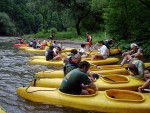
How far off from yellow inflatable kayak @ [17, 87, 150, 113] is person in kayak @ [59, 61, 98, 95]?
7.2 inches

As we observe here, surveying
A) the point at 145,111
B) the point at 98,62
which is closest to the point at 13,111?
the point at 145,111

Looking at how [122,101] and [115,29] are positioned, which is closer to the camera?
[122,101]

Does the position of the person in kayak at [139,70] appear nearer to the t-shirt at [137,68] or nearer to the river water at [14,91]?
the t-shirt at [137,68]

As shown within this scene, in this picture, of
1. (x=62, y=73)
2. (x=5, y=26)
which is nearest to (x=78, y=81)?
(x=62, y=73)

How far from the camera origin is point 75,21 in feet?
125

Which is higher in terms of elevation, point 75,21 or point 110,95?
point 75,21

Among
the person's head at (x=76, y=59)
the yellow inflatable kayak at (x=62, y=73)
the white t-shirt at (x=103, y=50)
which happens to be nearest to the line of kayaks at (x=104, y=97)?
the person's head at (x=76, y=59)

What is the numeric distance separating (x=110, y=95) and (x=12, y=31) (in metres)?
59.3

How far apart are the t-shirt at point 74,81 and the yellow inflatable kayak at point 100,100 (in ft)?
0.54

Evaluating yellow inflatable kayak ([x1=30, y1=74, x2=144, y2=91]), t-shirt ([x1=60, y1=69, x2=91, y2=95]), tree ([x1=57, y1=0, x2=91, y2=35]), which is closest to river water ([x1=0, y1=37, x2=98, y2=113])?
t-shirt ([x1=60, y1=69, x2=91, y2=95])

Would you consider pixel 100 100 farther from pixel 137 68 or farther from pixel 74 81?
pixel 137 68

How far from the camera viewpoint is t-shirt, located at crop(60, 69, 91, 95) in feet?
24.8

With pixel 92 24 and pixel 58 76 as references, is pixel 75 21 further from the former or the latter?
pixel 58 76

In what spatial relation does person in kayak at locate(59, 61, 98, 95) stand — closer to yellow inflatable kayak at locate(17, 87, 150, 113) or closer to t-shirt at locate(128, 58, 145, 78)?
yellow inflatable kayak at locate(17, 87, 150, 113)
